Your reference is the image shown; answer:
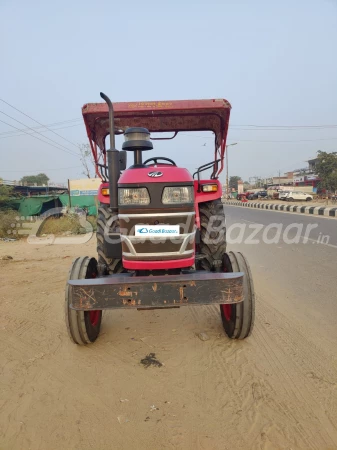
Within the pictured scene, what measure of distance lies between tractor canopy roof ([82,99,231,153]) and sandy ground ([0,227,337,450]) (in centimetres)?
222

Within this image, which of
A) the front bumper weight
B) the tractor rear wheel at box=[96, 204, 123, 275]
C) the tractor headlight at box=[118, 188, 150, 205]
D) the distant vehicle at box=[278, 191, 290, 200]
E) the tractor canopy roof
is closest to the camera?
the front bumper weight

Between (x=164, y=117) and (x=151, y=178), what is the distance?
6.42 feet

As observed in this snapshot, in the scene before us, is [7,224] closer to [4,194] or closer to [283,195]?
[4,194]

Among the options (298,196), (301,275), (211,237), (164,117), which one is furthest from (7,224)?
(298,196)

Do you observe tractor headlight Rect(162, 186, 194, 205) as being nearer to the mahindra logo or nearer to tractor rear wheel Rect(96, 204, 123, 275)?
the mahindra logo

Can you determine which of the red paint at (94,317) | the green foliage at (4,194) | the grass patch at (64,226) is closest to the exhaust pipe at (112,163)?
the red paint at (94,317)

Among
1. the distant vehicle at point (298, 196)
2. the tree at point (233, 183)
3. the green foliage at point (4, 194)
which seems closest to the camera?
the green foliage at point (4, 194)

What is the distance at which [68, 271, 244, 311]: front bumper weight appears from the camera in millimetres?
2396

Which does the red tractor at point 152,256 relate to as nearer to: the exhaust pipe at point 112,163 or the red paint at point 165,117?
the exhaust pipe at point 112,163

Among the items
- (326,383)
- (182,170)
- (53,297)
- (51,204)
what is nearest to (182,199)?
(182,170)

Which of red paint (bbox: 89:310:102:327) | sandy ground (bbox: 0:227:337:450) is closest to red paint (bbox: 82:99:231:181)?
red paint (bbox: 89:310:102:327)

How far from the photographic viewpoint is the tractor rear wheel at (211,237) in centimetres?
336

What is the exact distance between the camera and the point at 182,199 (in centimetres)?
255

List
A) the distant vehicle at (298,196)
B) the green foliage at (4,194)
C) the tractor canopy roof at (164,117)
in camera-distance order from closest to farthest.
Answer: the tractor canopy roof at (164,117) < the green foliage at (4,194) < the distant vehicle at (298,196)
